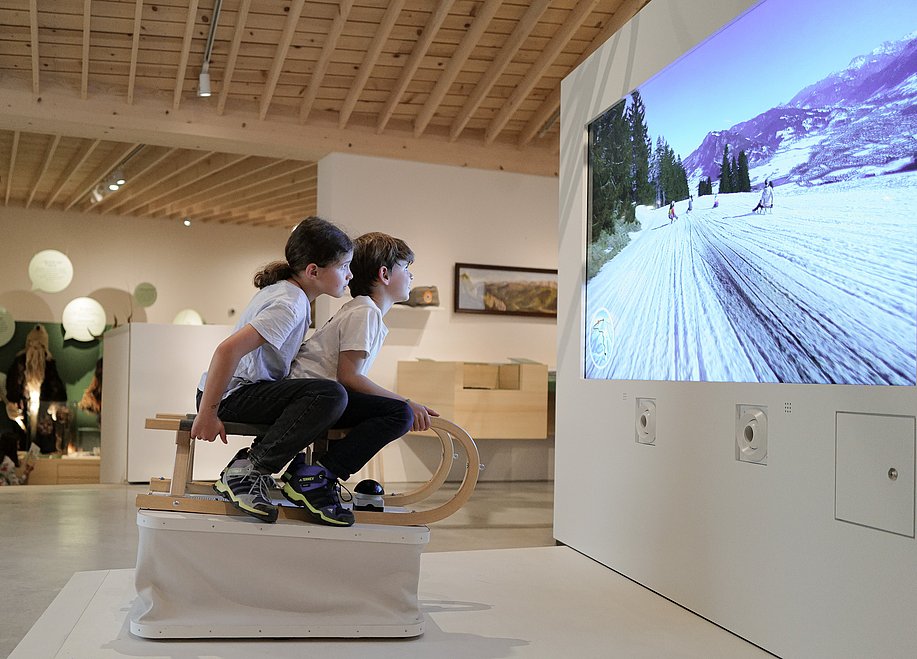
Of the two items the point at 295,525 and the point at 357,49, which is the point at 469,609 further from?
the point at 357,49

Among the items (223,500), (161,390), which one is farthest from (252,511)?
(161,390)

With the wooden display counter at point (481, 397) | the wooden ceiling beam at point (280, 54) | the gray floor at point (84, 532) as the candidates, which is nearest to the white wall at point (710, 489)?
the gray floor at point (84, 532)

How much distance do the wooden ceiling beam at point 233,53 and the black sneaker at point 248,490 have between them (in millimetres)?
4115

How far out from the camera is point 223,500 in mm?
2914

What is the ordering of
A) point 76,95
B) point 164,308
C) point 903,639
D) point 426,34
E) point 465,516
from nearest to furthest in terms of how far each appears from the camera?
1. point 903,639
2. point 465,516
3. point 426,34
4. point 76,95
5. point 164,308

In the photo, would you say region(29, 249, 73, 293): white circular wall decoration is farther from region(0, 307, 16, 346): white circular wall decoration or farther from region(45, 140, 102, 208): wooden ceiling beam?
region(0, 307, 16, 346): white circular wall decoration

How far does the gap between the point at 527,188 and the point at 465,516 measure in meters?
3.62

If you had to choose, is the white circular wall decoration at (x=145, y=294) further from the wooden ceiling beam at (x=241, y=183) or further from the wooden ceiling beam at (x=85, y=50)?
the wooden ceiling beam at (x=85, y=50)

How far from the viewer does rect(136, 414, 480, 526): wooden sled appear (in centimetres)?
284

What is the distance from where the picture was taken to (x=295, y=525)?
2855mm

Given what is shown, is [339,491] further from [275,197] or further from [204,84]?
[275,197]

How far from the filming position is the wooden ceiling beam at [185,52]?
601cm

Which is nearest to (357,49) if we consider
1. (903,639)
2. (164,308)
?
(903,639)

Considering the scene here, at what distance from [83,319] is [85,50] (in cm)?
533
